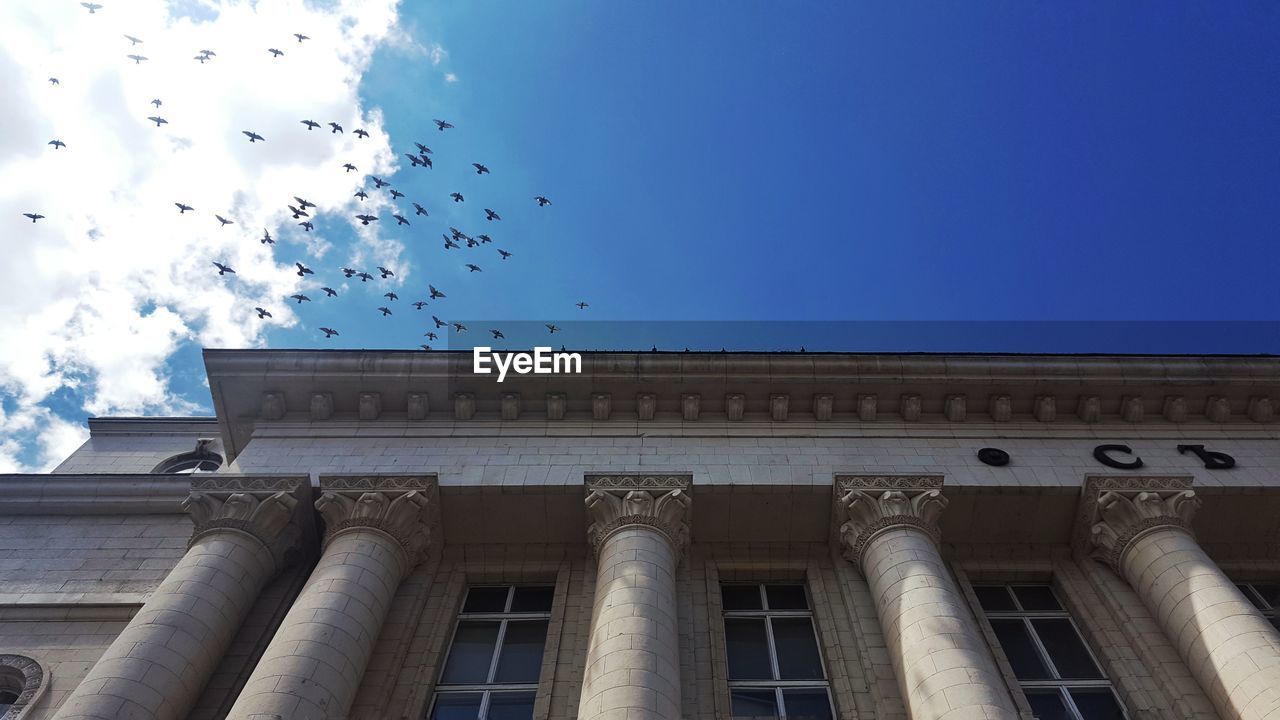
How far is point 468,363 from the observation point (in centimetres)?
1975

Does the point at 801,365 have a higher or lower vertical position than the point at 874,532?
higher

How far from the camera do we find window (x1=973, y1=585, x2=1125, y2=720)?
589 inches

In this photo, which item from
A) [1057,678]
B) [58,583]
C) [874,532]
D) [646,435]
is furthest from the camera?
[646,435]

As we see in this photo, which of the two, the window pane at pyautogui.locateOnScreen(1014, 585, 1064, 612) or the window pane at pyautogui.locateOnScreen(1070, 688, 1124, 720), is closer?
the window pane at pyautogui.locateOnScreen(1070, 688, 1124, 720)

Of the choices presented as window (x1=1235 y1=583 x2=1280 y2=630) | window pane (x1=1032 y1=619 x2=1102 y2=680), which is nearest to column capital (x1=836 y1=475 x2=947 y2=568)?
window pane (x1=1032 y1=619 x2=1102 y2=680)

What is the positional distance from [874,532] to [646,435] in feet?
18.4

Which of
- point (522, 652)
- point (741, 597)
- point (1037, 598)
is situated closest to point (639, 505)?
point (741, 597)

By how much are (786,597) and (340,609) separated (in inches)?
355

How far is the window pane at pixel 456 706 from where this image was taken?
1490 centimetres

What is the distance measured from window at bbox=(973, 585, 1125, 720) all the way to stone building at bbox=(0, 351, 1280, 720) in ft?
0.19

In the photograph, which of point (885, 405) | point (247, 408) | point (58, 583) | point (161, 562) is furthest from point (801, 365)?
point (58, 583)

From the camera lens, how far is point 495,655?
16.1 m

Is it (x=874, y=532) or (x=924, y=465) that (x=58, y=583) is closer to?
(x=874, y=532)

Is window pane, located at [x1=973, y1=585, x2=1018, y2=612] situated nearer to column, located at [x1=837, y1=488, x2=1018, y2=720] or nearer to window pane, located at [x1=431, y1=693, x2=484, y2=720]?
column, located at [x1=837, y1=488, x2=1018, y2=720]
